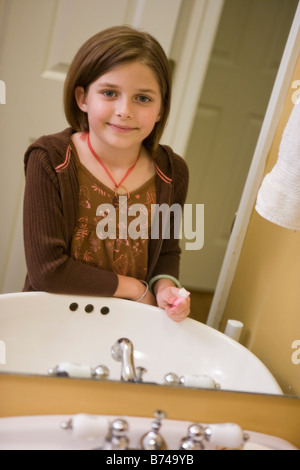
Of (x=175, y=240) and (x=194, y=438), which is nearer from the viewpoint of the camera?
(x=194, y=438)

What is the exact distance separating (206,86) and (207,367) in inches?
17.6

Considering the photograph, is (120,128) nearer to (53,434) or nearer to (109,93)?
(109,93)

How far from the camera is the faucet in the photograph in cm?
79

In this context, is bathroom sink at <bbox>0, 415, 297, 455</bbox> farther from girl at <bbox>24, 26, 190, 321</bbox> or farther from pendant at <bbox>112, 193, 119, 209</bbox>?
pendant at <bbox>112, 193, 119, 209</bbox>

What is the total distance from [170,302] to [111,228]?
159 millimetres

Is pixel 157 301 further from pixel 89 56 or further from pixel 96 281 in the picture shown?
pixel 89 56

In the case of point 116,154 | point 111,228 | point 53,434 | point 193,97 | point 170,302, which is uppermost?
point 193,97

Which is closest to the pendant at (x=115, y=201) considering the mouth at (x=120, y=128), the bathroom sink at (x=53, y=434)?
the mouth at (x=120, y=128)

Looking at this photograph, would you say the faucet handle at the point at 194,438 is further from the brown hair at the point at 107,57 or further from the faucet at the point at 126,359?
the brown hair at the point at 107,57

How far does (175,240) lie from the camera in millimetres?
880

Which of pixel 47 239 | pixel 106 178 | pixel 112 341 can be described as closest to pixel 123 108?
pixel 106 178
